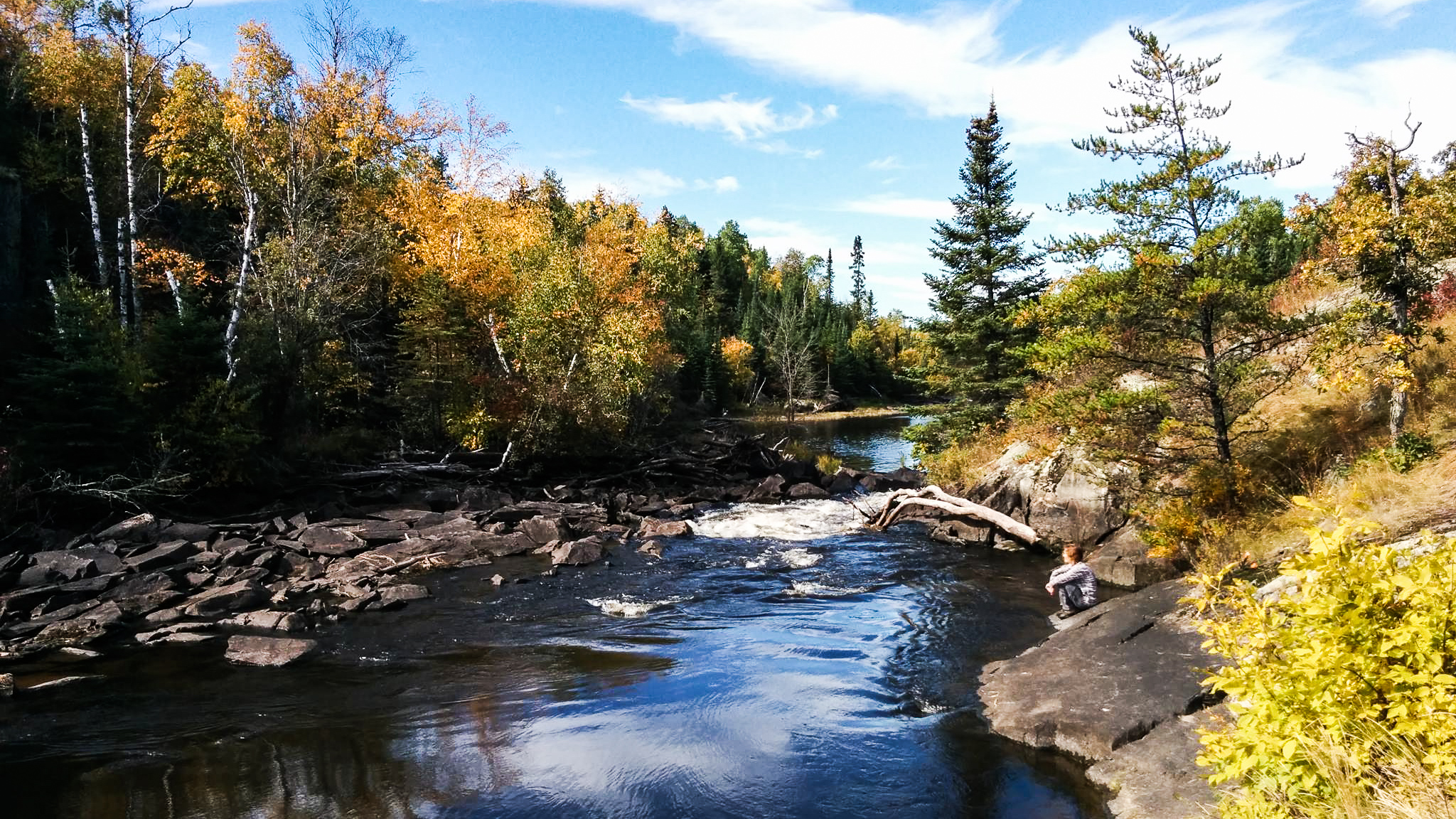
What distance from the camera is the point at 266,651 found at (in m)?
11.8

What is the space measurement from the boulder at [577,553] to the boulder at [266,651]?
6253mm

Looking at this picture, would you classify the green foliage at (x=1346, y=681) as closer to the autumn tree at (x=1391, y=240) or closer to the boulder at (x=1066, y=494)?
the autumn tree at (x=1391, y=240)

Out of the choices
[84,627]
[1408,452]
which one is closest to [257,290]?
[84,627]

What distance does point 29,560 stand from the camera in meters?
14.6

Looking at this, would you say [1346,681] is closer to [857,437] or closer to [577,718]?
[577,718]

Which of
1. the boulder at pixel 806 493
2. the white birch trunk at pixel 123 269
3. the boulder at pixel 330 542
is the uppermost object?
the white birch trunk at pixel 123 269

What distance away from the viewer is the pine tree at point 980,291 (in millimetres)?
26047

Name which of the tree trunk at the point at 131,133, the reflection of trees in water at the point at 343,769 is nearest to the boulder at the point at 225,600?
the reflection of trees in water at the point at 343,769

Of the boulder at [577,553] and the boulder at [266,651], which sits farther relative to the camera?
the boulder at [577,553]

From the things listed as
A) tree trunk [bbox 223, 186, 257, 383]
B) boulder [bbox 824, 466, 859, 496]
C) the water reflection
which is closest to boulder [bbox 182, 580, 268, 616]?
the water reflection

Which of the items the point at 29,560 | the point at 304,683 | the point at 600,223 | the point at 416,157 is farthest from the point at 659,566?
the point at 600,223

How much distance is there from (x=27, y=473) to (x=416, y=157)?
697 inches

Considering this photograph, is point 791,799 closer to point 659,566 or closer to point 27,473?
point 659,566

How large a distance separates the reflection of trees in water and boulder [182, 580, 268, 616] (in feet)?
18.2
